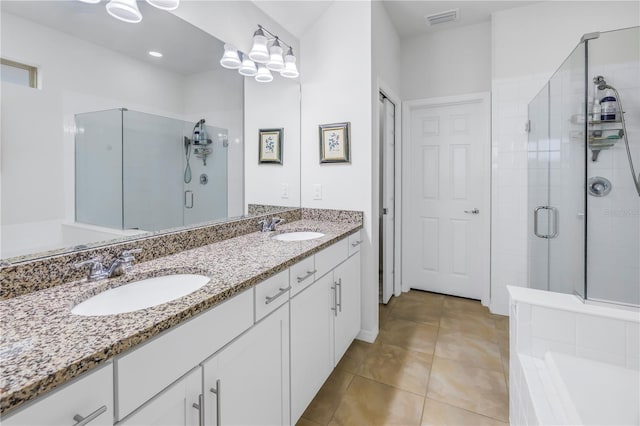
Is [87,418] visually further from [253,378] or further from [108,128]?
[108,128]

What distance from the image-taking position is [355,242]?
221 cm

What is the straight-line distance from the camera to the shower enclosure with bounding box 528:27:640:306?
1824 mm

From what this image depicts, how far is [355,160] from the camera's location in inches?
92.0

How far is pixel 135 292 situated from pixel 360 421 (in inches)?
49.6

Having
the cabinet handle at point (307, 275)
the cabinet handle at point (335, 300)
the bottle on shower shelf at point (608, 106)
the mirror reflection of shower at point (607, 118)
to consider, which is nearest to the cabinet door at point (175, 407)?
the cabinet handle at point (307, 275)

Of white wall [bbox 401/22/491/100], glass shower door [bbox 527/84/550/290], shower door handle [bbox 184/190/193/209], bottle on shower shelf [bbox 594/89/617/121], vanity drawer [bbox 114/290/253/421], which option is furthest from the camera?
white wall [bbox 401/22/491/100]

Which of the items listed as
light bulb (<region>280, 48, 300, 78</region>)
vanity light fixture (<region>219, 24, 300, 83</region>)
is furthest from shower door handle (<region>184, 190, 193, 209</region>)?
light bulb (<region>280, 48, 300, 78</region>)

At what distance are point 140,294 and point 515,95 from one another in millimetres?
3136

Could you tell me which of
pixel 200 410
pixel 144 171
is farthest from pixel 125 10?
pixel 200 410

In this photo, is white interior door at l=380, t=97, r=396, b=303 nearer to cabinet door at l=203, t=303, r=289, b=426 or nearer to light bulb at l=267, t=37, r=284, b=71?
light bulb at l=267, t=37, r=284, b=71

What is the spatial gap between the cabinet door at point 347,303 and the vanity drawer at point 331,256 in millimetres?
52

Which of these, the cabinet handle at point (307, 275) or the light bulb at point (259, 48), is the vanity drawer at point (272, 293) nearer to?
the cabinet handle at point (307, 275)

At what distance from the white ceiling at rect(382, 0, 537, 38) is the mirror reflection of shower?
1.16 m

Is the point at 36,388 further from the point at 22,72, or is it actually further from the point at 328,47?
the point at 328,47
